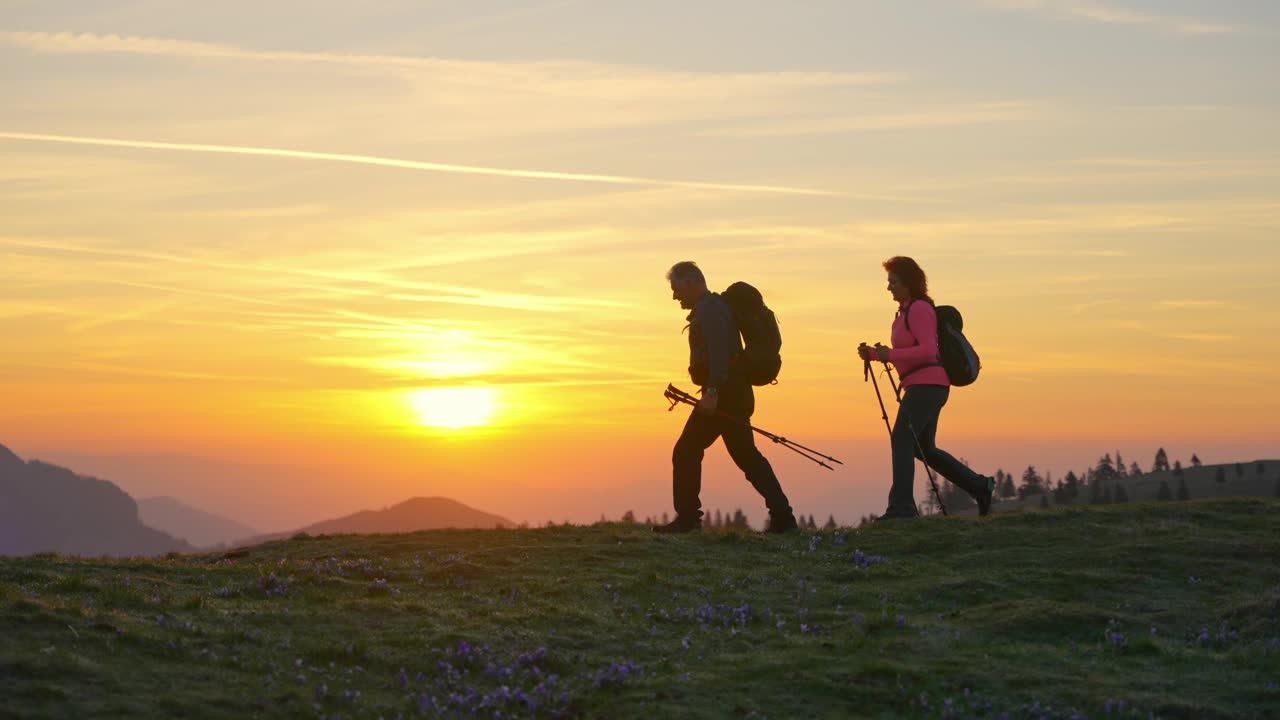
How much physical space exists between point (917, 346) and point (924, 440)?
1600mm

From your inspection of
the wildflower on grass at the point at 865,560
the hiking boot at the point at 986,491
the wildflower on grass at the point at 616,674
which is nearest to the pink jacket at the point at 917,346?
the hiking boot at the point at 986,491

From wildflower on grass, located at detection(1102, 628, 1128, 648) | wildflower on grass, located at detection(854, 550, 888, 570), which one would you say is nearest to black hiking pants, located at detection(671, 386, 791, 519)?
wildflower on grass, located at detection(854, 550, 888, 570)

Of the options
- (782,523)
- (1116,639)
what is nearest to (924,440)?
(782,523)

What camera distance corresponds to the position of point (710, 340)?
19688 millimetres

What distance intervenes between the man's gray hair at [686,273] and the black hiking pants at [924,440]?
3938 millimetres

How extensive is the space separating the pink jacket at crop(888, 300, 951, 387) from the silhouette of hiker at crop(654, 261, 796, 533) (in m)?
2.54

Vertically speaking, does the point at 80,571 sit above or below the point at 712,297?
below

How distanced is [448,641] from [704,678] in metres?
2.71

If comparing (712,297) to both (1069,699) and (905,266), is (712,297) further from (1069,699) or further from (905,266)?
(1069,699)

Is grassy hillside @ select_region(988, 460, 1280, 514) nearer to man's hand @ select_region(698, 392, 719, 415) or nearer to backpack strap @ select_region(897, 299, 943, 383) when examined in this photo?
backpack strap @ select_region(897, 299, 943, 383)

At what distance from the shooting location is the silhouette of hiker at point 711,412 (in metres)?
19.7

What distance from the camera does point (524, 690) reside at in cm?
1147

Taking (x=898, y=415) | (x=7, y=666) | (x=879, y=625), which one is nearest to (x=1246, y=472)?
(x=898, y=415)

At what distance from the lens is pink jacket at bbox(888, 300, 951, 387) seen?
2003cm
